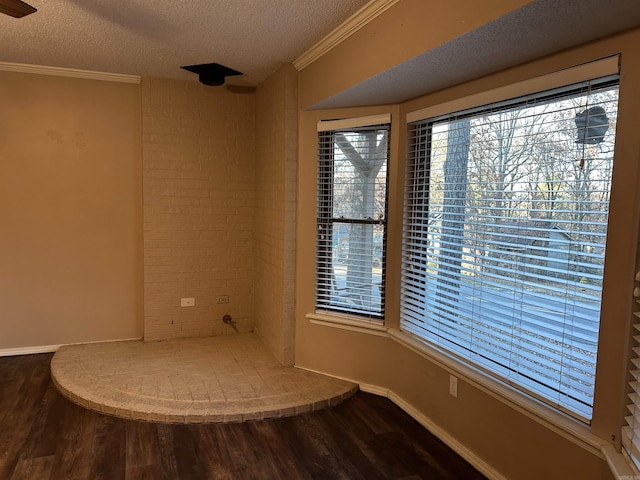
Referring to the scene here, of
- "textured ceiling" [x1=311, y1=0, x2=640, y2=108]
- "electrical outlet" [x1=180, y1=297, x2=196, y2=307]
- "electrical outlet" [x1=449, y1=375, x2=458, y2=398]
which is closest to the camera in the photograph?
"textured ceiling" [x1=311, y1=0, x2=640, y2=108]

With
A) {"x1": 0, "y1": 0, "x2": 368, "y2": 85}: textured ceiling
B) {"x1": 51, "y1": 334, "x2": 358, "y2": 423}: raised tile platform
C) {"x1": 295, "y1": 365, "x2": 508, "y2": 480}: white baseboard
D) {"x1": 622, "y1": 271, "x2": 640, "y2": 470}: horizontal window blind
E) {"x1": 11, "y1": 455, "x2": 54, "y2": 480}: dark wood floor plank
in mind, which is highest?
{"x1": 0, "y1": 0, "x2": 368, "y2": 85}: textured ceiling

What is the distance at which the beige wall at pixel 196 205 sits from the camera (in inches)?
164

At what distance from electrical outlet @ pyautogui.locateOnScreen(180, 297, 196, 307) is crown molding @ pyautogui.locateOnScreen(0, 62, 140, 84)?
1990mm

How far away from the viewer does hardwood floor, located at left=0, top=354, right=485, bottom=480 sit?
2436 millimetres

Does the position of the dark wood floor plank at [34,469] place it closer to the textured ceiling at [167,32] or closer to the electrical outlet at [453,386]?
the electrical outlet at [453,386]

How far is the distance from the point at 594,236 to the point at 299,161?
2.17m

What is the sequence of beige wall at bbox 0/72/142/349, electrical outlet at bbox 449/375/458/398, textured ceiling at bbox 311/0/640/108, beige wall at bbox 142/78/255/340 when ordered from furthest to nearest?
beige wall at bbox 142/78/255/340
beige wall at bbox 0/72/142/349
electrical outlet at bbox 449/375/458/398
textured ceiling at bbox 311/0/640/108

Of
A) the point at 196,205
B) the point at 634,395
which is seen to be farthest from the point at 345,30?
the point at 634,395

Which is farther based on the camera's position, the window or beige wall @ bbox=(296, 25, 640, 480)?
the window

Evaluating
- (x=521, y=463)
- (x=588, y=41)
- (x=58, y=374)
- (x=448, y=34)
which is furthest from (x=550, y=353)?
(x=58, y=374)

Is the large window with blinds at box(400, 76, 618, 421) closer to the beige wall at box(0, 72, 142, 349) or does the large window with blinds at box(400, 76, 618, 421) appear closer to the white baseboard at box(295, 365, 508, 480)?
the white baseboard at box(295, 365, 508, 480)

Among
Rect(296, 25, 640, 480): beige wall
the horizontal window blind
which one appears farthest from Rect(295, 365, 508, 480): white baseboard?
the horizontal window blind

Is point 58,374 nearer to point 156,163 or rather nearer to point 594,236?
point 156,163

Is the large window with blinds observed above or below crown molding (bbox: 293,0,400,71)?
below
